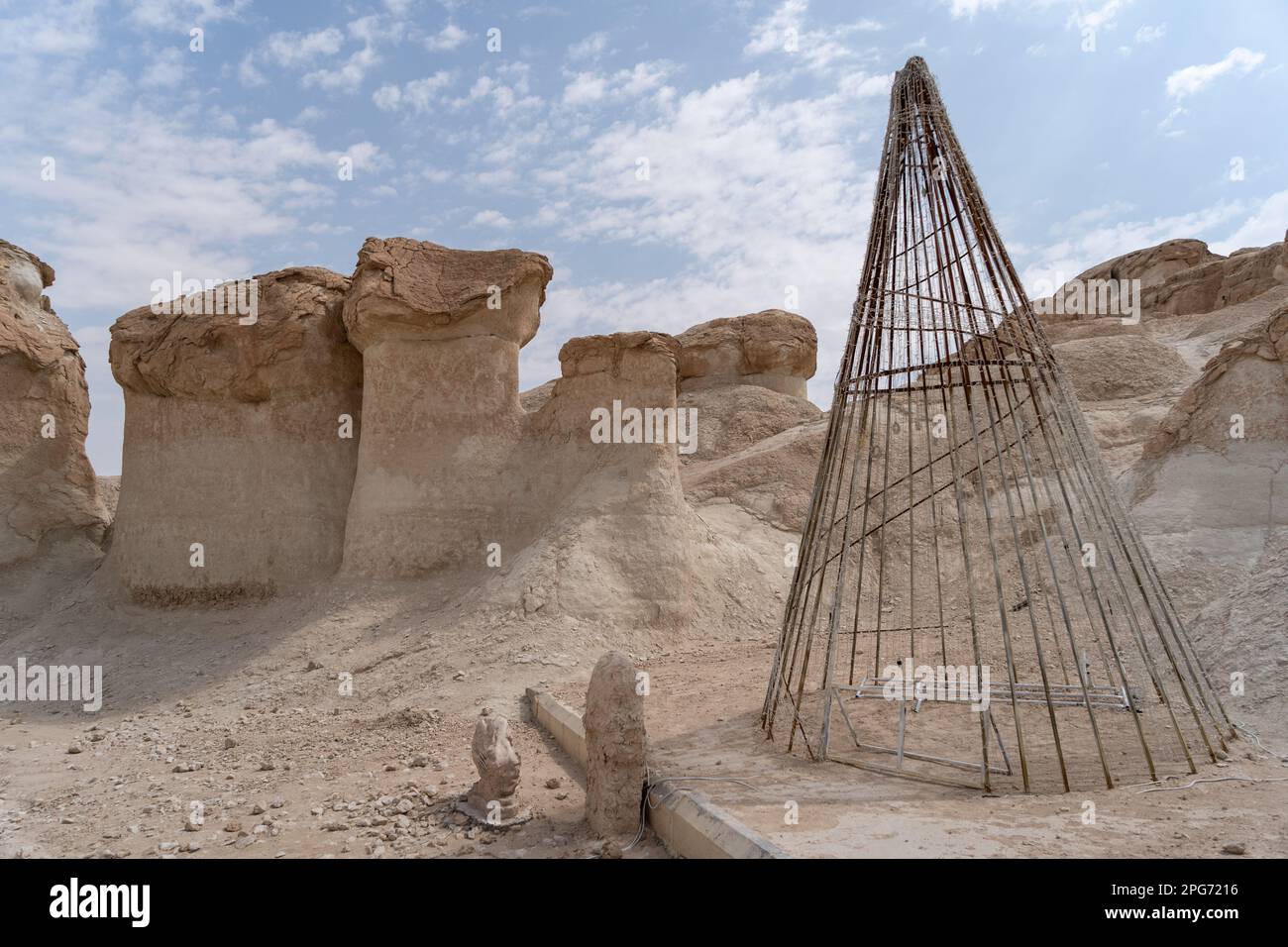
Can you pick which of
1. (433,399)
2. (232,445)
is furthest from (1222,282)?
(232,445)

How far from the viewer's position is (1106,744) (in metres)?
6.15

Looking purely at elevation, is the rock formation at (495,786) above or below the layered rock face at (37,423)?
below

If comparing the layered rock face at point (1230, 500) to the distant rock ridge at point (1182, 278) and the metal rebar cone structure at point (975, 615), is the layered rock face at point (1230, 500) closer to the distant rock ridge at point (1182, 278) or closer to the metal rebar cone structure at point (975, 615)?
the metal rebar cone structure at point (975, 615)

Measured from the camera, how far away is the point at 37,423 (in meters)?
13.3

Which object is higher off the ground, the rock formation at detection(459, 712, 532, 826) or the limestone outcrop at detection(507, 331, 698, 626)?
the limestone outcrop at detection(507, 331, 698, 626)

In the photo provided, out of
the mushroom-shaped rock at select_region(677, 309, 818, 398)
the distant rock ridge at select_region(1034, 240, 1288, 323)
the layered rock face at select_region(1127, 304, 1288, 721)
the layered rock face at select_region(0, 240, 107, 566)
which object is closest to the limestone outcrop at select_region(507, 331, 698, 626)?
the layered rock face at select_region(1127, 304, 1288, 721)

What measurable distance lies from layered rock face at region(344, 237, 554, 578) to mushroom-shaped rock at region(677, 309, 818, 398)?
Answer: 14.7 metres

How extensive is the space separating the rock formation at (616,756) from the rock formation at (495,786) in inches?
23.3

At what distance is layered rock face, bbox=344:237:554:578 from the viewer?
1190 centimetres

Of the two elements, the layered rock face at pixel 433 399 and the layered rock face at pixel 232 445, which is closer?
the layered rock face at pixel 433 399

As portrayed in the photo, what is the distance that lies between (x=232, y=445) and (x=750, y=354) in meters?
17.5

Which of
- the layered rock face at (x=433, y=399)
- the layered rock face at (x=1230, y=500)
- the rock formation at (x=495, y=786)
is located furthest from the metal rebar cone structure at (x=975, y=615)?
the layered rock face at (x=433, y=399)

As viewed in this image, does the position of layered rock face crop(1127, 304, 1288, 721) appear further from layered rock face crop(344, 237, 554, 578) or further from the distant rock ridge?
the distant rock ridge

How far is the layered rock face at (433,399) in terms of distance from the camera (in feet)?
39.0
